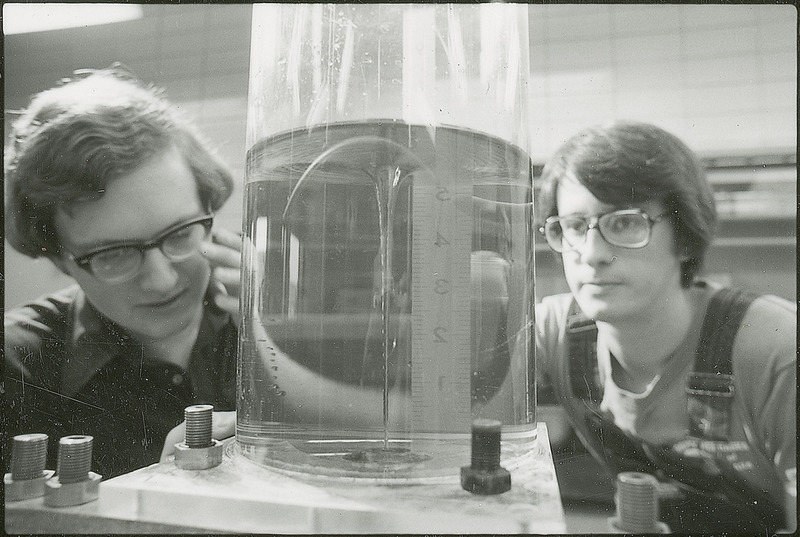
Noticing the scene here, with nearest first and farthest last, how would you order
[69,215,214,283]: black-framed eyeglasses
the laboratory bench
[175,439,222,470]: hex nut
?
the laboratory bench < [175,439,222,470]: hex nut < [69,215,214,283]: black-framed eyeglasses

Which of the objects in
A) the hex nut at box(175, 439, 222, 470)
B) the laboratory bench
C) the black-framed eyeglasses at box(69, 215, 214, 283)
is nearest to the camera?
the laboratory bench

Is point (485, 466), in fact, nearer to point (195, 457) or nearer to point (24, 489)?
point (195, 457)

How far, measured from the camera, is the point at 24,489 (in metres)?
0.58

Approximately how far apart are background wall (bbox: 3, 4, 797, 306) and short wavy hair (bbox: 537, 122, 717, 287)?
0.02m

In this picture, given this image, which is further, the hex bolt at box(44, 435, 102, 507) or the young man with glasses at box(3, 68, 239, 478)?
the young man with glasses at box(3, 68, 239, 478)

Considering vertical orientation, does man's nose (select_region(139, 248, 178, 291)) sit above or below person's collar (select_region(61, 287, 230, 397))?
above

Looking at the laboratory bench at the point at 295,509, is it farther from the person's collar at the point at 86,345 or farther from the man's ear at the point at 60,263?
the man's ear at the point at 60,263

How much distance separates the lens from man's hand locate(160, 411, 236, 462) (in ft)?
2.33

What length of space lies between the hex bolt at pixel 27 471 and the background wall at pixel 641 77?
21 cm

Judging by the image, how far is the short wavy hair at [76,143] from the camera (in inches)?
27.7

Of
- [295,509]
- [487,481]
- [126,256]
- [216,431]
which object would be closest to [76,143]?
[126,256]

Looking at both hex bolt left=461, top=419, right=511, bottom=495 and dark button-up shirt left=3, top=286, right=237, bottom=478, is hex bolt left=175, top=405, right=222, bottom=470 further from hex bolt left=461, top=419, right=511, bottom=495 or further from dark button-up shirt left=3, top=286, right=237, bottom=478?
hex bolt left=461, top=419, right=511, bottom=495

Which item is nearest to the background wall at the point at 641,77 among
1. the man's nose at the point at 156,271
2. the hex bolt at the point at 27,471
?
the man's nose at the point at 156,271

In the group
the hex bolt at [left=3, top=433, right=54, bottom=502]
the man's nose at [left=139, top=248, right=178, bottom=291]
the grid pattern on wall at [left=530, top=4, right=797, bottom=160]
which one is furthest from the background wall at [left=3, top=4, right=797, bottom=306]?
the hex bolt at [left=3, top=433, right=54, bottom=502]
